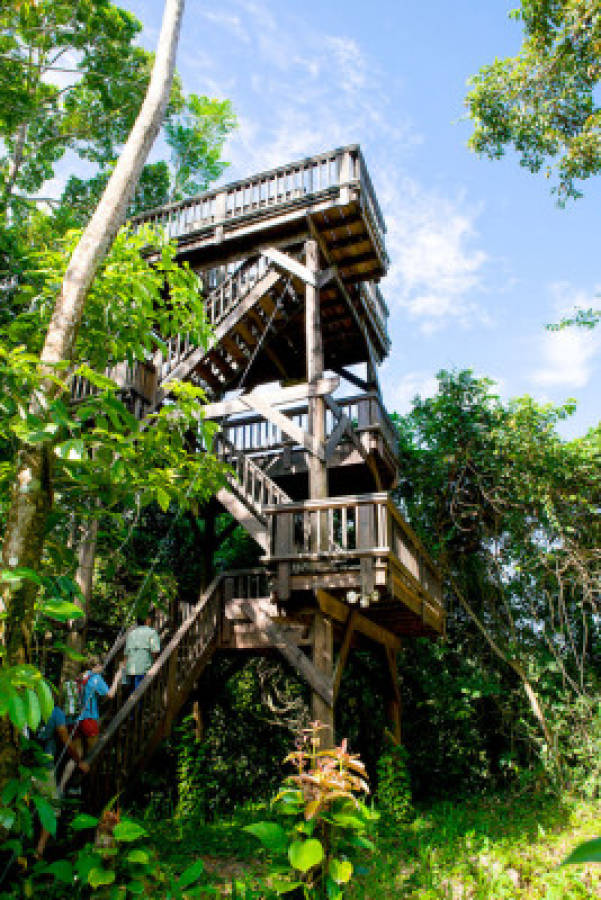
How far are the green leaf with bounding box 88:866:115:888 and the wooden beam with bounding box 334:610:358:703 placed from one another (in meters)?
4.76

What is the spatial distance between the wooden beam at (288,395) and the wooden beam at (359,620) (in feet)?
8.74

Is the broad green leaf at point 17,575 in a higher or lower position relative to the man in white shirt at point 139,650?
higher

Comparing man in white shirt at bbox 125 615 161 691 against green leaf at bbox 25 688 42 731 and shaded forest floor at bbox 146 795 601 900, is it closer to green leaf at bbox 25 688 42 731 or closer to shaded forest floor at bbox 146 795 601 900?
shaded forest floor at bbox 146 795 601 900

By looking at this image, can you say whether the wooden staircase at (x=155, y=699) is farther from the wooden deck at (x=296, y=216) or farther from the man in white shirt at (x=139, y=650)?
the wooden deck at (x=296, y=216)

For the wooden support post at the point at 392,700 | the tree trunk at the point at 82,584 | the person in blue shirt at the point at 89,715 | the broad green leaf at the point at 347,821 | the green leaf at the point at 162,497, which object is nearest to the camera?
the broad green leaf at the point at 347,821

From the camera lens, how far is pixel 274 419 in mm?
8500

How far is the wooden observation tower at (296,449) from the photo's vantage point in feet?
23.8

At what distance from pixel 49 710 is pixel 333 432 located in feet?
23.8

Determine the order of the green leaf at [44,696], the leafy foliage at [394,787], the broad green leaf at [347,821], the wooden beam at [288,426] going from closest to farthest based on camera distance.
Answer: the green leaf at [44,696] → the broad green leaf at [347,821] → the wooden beam at [288,426] → the leafy foliage at [394,787]

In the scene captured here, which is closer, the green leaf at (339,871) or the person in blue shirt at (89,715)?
the green leaf at (339,871)

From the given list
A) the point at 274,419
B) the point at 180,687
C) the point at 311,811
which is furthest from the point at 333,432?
the point at 311,811

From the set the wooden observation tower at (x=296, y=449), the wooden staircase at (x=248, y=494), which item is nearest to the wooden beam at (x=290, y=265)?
the wooden observation tower at (x=296, y=449)

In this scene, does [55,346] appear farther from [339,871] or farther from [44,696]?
[339,871]

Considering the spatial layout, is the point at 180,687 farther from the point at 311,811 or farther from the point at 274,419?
the point at 311,811
